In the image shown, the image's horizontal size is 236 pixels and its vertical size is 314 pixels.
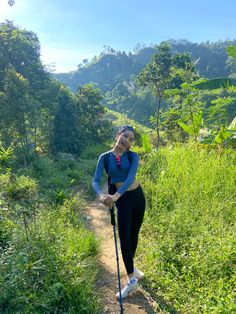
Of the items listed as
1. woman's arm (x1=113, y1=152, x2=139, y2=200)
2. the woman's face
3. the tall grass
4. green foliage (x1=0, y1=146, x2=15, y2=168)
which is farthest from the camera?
green foliage (x1=0, y1=146, x2=15, y2=168)

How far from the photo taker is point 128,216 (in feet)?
10.1

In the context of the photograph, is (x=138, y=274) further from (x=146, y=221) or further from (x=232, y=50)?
(x=232, y=50)

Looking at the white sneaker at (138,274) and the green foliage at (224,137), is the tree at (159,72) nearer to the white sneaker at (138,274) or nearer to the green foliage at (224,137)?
the green foliage at (224,137)

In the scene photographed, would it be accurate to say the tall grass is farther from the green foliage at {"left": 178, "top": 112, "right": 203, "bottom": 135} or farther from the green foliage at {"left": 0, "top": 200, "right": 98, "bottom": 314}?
the green foliage at {"left": 178, "top": 112, "right": 203, "bottom": 135}

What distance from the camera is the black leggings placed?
3039mm

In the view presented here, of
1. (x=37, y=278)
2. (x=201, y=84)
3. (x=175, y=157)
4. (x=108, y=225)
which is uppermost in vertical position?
(x=201, y=84)

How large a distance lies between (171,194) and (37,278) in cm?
298

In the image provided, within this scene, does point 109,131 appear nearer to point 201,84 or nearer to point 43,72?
point 43,72

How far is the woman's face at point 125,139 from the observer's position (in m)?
2.95

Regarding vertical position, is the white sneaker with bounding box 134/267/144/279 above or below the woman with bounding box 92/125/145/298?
below

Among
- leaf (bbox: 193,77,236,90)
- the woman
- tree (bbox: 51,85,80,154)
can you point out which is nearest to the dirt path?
the woman

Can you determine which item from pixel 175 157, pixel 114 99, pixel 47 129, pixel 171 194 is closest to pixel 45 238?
pixel 171 194

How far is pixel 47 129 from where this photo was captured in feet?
41.6

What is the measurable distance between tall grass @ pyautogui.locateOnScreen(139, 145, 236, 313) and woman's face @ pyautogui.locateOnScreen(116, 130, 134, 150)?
1.66 meters
